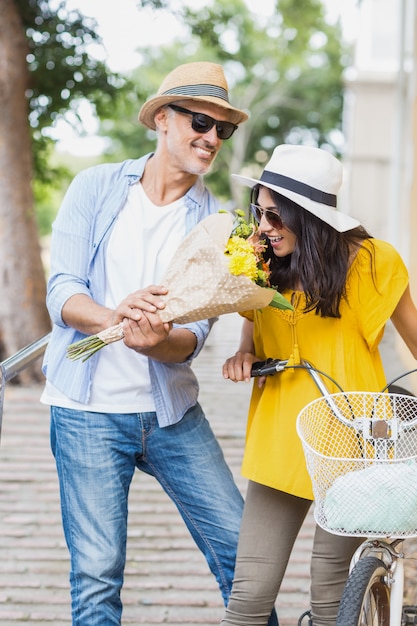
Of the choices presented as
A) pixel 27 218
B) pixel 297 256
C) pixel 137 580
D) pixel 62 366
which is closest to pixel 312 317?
pixel 297 256

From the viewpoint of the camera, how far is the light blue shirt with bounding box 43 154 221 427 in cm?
316

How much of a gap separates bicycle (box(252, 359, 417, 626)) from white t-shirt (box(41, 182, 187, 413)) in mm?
445

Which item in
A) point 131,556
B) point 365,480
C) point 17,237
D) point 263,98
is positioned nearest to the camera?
point 365,480

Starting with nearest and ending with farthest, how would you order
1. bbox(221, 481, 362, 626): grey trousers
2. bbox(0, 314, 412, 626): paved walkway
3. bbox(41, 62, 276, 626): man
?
bbox(221, 481, 362, 626): grey trousers < bbox(41, 62, 276, 626): man < bbox(0, 314, 412, 626): paved walkway

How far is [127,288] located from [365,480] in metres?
1.16

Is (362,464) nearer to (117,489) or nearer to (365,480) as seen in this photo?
(365,480)

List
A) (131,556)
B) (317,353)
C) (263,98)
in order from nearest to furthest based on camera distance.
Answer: (317,353) < (131,556) < (263,98)

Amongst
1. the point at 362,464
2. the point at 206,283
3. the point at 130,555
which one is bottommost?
the point at 130,555

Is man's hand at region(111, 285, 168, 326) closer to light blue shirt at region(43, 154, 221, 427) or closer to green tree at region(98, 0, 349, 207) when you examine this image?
light blue shirt at region(43, 154, 221, 427)

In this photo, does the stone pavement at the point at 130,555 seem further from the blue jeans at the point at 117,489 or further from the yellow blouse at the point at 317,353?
the yellow blouse at the point at 317,353

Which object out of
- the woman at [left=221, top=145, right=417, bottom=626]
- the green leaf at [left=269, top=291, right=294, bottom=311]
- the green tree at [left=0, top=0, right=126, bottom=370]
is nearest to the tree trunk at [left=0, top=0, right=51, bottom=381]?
the green tree at [left=0, top=0, right=126, bottom=370]

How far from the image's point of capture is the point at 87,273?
322 cm

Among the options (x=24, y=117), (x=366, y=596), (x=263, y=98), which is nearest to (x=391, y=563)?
(x=366, y=596)

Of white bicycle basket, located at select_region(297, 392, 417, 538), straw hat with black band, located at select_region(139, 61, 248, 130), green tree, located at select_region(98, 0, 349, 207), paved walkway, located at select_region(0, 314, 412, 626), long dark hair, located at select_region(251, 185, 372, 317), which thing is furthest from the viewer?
green tree, located at select_region(98, 0, 349, 207)
